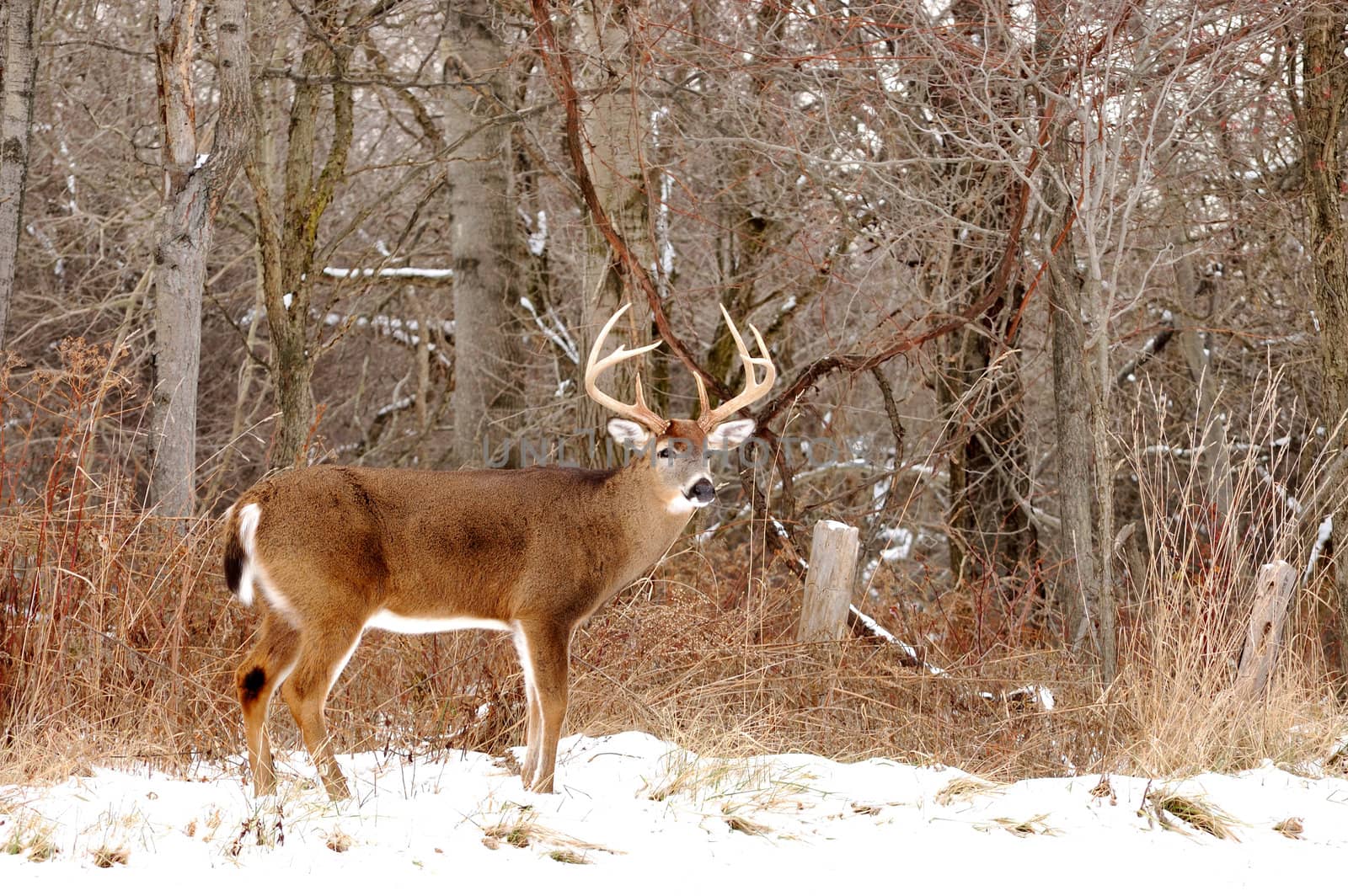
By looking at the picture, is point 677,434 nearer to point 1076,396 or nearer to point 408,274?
point 1076,396

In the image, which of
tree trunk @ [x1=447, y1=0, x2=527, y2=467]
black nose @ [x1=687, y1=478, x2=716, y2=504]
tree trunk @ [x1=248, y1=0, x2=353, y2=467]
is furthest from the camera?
tree trunk @ [x1=447, y1=0, x2=527, y2=467]

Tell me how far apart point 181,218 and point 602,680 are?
3075 millimetres

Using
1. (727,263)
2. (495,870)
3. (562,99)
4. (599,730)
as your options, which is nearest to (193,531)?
(599,730)

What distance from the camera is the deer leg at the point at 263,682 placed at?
16.6 feet

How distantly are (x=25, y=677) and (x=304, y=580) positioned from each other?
4.86 feet

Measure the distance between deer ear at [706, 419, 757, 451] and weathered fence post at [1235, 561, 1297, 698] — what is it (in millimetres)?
2550

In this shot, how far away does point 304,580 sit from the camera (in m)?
5.18

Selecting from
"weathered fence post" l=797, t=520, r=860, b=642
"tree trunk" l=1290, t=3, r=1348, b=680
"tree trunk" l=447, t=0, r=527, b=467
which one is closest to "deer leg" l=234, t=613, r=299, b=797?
"weathered fence post" l=797, t=520, r=860, b=642

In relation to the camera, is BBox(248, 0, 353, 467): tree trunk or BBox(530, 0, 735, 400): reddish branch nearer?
BBox(530, 0, 735, 400): reddish branch

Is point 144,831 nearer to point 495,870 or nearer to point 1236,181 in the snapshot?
point 495,870

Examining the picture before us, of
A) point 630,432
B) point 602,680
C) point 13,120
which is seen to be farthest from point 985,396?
point 13,120

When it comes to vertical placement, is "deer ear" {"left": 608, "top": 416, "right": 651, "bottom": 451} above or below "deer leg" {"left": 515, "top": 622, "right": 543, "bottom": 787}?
above

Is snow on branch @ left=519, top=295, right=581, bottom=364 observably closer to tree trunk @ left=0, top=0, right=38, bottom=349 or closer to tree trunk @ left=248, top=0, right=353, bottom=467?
tree trunk @ left=248, top=0, right=353, bottom=467

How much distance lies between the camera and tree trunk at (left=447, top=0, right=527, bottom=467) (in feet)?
39.3
